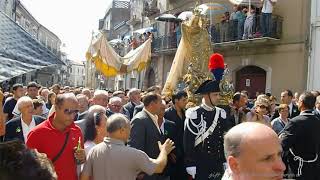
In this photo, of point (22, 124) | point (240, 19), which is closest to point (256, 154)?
point (22, 124)

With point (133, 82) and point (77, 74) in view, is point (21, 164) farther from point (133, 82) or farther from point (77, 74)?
point (77, 74)

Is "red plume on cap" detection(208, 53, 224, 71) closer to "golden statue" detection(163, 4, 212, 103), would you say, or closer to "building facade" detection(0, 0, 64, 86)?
"golden statue" detection(163, 4, 212, 103)

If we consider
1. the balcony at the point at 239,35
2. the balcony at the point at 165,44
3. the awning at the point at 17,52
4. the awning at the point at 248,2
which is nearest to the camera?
the awning at the point at 17,52

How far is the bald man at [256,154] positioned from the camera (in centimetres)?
259

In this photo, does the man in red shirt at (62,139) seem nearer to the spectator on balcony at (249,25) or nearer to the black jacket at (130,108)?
the black jacket at (130,108)

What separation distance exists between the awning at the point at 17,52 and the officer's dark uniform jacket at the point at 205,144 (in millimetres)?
3484

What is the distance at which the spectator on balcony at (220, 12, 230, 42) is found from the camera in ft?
69.7

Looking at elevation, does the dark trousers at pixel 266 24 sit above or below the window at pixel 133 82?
above

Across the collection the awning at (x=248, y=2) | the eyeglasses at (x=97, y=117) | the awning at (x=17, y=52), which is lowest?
the eyeglasses at (x=97, y=117)

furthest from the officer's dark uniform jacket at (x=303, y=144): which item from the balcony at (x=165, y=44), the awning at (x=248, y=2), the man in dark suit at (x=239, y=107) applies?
the balcony at (x=165, y=44)

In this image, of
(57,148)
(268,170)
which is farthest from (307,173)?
(268,170)

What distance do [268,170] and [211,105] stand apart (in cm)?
380

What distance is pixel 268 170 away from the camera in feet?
8.50

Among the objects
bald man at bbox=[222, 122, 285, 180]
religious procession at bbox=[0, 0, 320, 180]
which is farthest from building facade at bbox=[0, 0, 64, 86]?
bald man at bbox=[222, 122, 285, 180]
